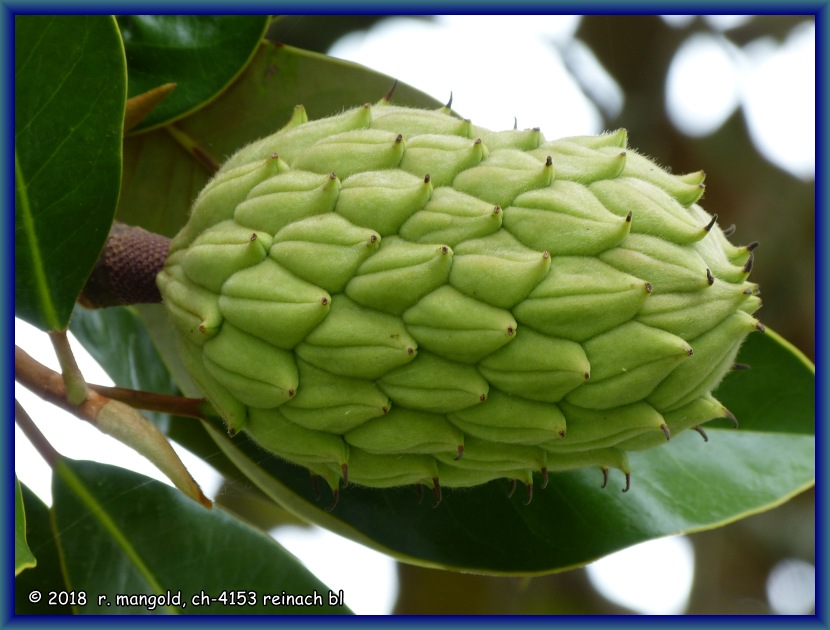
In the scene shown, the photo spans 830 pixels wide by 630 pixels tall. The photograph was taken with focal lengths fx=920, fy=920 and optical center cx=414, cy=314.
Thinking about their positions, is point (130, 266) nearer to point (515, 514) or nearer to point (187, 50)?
point (187, 50)

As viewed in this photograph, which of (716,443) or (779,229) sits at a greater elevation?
(779,229)

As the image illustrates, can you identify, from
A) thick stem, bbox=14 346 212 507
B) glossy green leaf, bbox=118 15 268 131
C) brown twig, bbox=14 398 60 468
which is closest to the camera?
thick stem, bbox=14 346 212 507

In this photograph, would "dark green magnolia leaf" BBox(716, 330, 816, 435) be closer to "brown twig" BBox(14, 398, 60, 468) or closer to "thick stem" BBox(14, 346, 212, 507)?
"thick stem" BBox(14, 346, 212, 507)

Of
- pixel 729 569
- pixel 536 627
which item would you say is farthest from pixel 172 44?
pixel 729 569

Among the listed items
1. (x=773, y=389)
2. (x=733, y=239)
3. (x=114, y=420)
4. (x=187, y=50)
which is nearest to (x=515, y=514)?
(x=773, y=389)

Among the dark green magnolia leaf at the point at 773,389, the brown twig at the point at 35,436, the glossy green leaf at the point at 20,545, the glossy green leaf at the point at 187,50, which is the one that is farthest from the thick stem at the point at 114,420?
the dark green magnolia leaf at the point at 773,389

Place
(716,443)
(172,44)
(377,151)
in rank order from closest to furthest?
(377,151) < (172,44) < (716,443)

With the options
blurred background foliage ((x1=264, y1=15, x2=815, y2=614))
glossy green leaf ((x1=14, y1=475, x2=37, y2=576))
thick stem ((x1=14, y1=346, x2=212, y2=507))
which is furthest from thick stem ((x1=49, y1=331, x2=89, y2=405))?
blurred background foliage ((x1=264, y1=15, x2=815, y2=614))

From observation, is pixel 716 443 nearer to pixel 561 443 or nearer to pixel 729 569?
pixel 561 443
